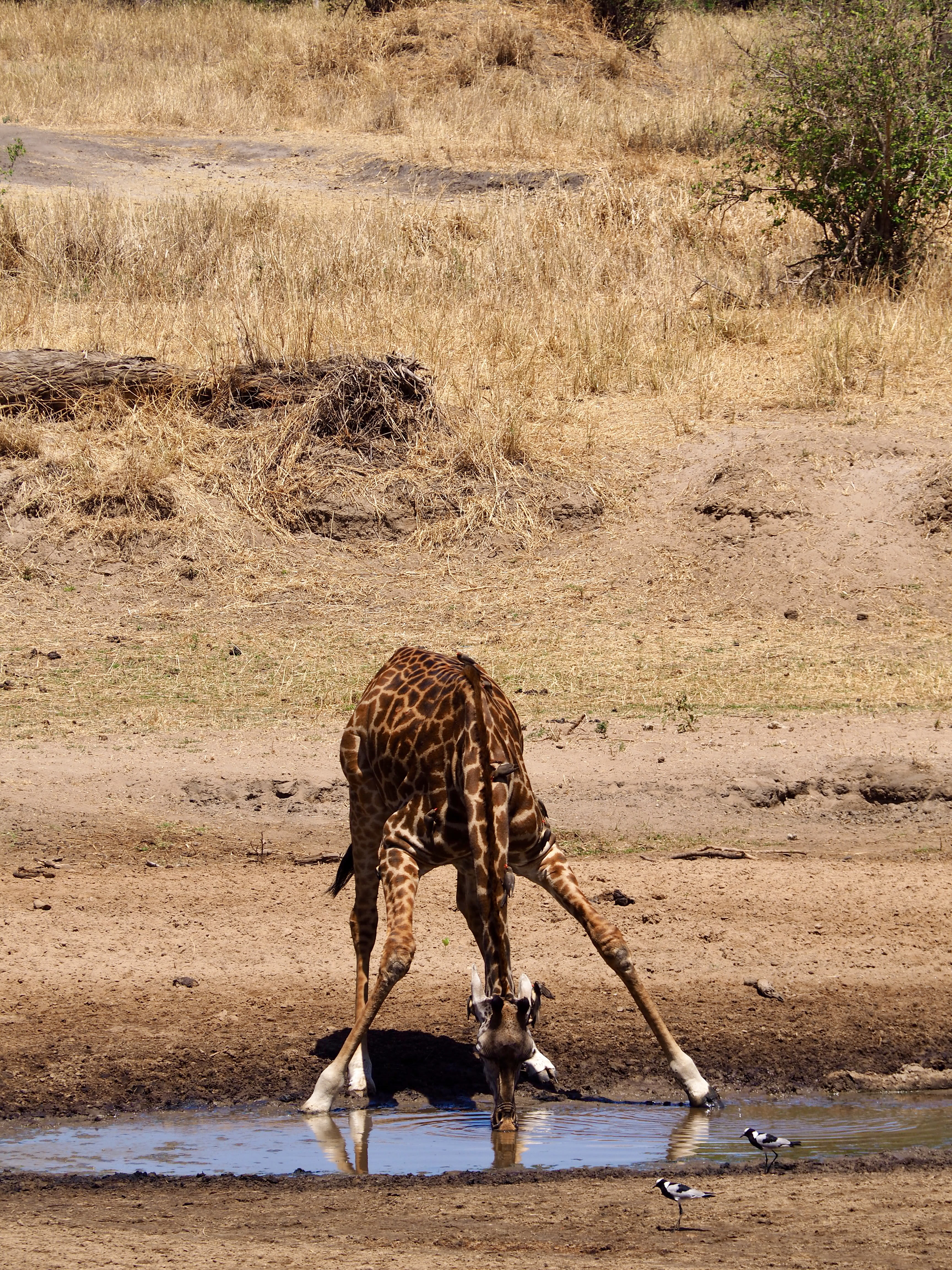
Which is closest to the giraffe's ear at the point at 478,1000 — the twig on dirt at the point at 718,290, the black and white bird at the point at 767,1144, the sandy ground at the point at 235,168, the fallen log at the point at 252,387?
the black and white bird at the point at 767,1144

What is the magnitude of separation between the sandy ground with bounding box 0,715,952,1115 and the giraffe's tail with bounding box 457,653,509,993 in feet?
4.07

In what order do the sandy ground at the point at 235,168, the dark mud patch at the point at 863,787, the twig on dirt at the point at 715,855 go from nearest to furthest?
the twig on dirt at the point at 715,855 → the dark mud patch at the point at 863,787 → the sandy ground at the point at 235,168

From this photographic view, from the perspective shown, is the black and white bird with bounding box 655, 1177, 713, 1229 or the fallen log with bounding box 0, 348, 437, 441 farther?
the fallen log with bounding box 0, 348, 437, 441

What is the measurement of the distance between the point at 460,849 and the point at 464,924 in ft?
6.60

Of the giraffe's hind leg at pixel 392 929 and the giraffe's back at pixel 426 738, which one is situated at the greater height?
the giraffe's back at pixel 426 738

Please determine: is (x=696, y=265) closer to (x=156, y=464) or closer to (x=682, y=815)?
(x=156, y=464)

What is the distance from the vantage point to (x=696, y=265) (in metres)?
19.1

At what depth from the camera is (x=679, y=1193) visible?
417 centimetres

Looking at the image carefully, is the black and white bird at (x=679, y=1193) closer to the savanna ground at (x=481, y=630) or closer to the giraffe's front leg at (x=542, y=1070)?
the savanna ground at (x=481, y=630)

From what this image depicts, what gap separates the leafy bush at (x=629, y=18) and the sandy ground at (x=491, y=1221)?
3033 cm

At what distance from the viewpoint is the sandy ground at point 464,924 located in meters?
6.05

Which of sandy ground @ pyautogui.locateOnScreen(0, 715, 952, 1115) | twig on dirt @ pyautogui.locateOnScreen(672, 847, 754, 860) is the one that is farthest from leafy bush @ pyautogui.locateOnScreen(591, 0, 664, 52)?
twig on dirt @ pyautogui.locateOnScreen(672, 847, 754, 860)

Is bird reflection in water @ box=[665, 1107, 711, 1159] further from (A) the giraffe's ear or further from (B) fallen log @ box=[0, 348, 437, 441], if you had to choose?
(B) fallen log @ box=[0, 348, 437, 441]

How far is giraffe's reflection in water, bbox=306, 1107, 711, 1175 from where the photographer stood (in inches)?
201
